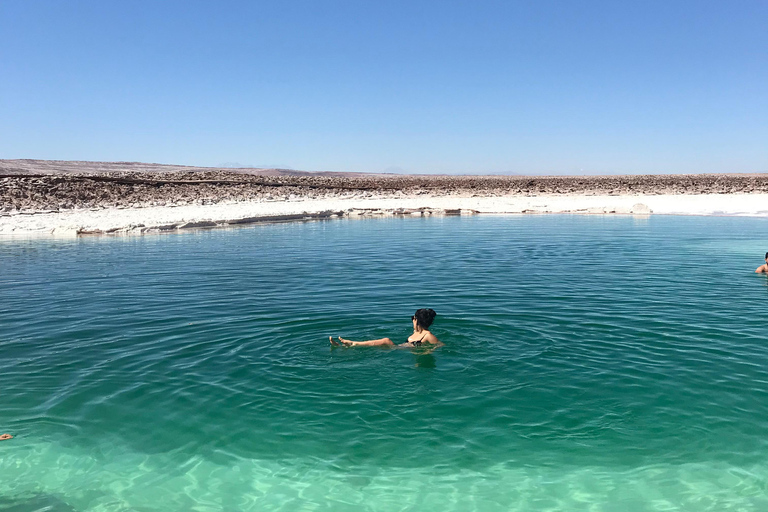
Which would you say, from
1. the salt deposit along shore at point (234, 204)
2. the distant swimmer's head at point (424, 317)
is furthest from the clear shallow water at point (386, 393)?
the salt deposit along shore at point (234, 204)

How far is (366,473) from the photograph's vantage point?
606 cm

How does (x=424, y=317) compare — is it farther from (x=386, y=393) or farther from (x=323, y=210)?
(x=323, y=210)

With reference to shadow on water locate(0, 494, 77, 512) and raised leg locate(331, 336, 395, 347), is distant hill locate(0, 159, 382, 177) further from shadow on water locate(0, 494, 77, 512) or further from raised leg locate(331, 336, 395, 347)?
shadow on water locate(0, 494, 77, 512)

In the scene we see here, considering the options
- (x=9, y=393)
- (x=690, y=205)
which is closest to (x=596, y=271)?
(x=9, y=393)

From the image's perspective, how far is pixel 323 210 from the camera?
38312mm

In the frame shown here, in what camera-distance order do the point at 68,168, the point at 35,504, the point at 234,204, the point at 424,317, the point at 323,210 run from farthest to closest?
1. the point at 68,168
2. the point at 234,204
3. the point at 323,210
4. the point at 424,317
5. the point at 35,504

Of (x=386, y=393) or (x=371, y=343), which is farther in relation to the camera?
(x=371, y=343)

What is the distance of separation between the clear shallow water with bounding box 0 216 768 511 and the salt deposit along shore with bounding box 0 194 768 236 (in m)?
13.8

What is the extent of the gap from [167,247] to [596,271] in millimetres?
14132

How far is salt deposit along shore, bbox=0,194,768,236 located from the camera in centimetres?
2842

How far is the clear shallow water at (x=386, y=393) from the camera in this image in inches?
231

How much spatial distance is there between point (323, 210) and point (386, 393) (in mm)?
30977

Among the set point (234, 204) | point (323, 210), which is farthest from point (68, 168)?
point (323, 210)

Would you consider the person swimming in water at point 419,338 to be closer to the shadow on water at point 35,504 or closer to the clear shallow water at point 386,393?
the clear shallow water at point 386,393
